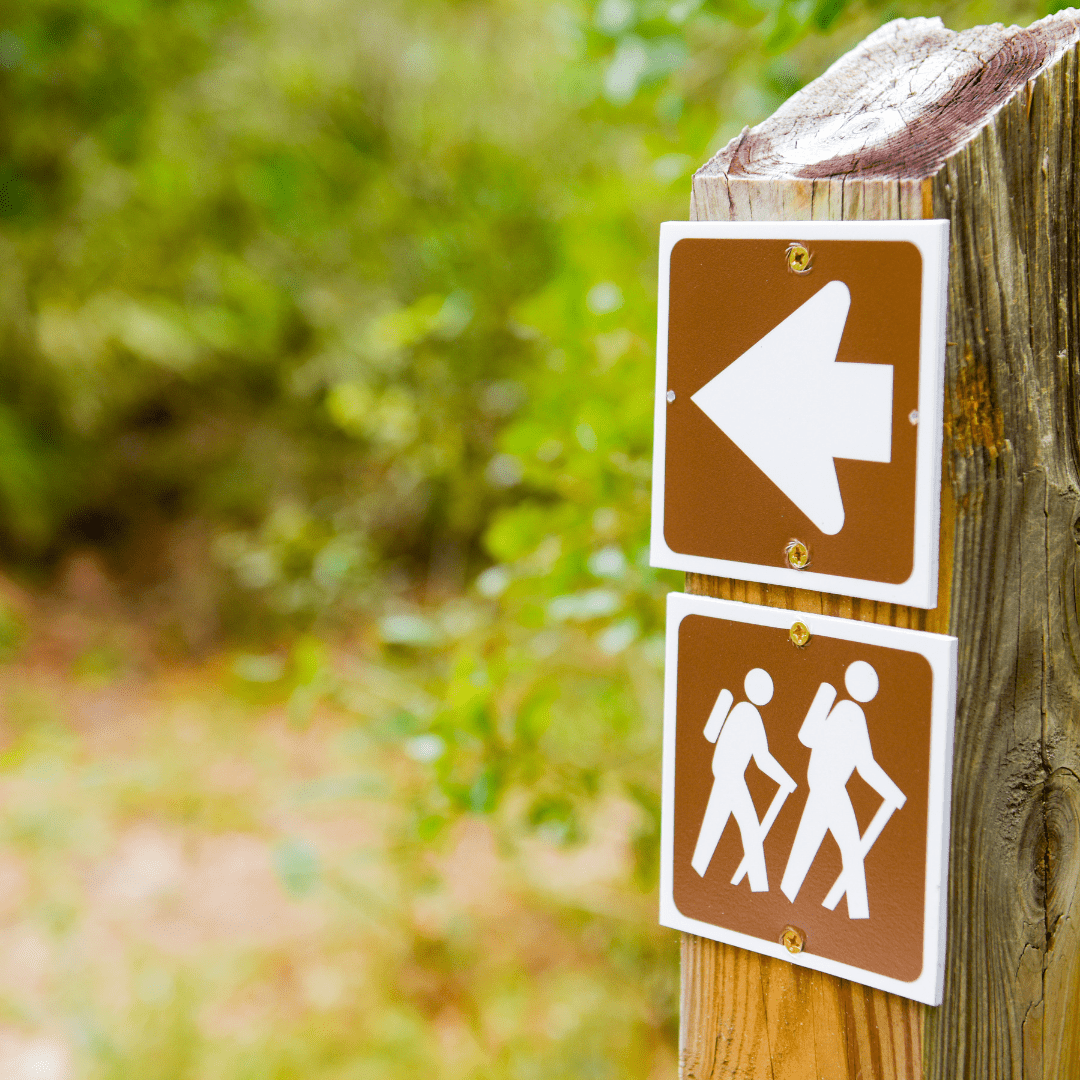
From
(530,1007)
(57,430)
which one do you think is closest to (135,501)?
(57,430)

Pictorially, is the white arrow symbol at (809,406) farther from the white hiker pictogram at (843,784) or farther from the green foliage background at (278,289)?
the green foliage background at (278,289)

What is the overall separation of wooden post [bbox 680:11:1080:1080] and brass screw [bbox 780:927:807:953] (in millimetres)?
30

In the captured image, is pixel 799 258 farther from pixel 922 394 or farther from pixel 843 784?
pixel 843 784

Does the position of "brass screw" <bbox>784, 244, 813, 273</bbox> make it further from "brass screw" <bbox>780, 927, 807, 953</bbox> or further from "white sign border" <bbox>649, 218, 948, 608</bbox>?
"brass screw" <bbox>780, 927, 807, 953</bbox>

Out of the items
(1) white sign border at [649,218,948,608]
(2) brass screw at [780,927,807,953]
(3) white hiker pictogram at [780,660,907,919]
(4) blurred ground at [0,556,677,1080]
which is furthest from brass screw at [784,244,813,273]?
(4) blurred ground at [0,556,677,1080]

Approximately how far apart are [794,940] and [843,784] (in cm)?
16

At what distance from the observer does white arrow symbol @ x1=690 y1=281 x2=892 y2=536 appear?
3.01 ft

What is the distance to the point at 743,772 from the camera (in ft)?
3.35

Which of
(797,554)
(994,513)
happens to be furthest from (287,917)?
(994,513)

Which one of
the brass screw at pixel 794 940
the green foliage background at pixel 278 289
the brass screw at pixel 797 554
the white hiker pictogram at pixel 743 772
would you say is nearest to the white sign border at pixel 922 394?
the brass screw at pixel 797 554

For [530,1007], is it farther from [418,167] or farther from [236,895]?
[418,167]

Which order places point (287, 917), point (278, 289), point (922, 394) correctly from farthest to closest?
point (278, 289), point (287, 917), point (922, 394)

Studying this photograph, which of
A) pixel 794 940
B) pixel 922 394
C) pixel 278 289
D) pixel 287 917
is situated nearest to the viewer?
pixel 922 394

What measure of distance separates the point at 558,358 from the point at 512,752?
0.92m
